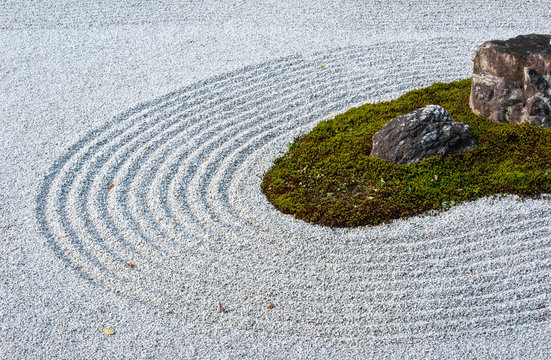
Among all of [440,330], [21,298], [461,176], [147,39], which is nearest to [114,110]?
[147,39]

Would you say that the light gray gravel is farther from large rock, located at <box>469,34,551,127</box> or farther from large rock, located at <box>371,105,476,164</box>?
large rock, located at <box>469,34,551,127</box>

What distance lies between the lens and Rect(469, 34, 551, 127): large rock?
287 inches

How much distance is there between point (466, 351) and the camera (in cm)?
466

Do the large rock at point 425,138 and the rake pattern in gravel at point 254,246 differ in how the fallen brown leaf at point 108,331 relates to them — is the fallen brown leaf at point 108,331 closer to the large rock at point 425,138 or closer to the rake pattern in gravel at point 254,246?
the rake pattern in gravel at point 254,246

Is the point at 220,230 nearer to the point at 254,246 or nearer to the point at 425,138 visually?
the point at 254,246

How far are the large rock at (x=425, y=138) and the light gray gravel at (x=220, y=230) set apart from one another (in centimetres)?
93

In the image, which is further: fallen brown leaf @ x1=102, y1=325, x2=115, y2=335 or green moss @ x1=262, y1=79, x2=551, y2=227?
green moss @ x1=262, y1=79, x2=551, y2=227

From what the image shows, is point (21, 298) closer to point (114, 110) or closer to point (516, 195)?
point (114, 110)

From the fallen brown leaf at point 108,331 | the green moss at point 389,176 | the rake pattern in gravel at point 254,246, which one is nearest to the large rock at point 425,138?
the green moss at point 389,176

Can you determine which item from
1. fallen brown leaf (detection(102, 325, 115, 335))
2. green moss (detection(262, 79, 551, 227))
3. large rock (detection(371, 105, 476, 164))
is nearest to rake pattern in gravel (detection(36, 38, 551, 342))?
green moss (detection(262, 79, 551, 227))

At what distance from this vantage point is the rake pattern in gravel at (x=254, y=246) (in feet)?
16.7

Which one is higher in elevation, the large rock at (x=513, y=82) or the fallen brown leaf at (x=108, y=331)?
the large rock at (x=513, y=82)

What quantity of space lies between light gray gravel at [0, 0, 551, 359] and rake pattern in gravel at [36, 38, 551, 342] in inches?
0.8

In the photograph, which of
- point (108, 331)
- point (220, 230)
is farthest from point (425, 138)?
point (108, 331)
